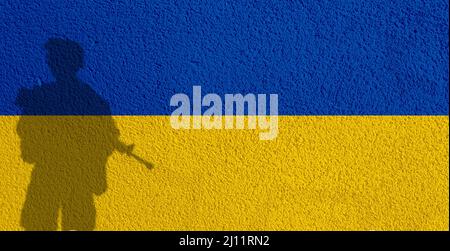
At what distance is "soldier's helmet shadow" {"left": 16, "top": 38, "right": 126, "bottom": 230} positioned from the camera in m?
3.28

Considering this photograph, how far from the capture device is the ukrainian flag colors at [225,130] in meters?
3.19

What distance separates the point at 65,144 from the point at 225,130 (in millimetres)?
948

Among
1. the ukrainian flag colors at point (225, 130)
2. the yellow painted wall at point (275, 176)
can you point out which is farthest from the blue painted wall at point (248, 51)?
the yellow painted wall at point (275, 176)

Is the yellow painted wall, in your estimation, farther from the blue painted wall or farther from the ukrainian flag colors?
the blue painted wall

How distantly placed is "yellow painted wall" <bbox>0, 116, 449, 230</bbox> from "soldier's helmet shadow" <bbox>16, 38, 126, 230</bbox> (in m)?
0.02

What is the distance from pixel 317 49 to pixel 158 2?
96cm

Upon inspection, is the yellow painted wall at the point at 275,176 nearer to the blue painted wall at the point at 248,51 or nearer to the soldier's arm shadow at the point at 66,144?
the soldier's arm shadow at the point at 66,144

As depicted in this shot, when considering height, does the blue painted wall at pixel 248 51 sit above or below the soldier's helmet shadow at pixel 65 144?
above

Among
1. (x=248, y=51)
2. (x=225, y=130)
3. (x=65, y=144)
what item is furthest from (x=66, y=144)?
(x=248, y=51)

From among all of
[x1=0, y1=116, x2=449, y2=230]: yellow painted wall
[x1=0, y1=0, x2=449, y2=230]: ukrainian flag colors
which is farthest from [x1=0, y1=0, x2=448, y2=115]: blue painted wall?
[x1=0, y1=116, x2=449, y2=230]: yellow painted wall

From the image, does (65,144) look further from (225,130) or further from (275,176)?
(275,176)

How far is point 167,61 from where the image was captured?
10.7 feet

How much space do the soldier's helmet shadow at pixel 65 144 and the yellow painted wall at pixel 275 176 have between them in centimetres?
2

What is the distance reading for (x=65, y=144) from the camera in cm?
330
